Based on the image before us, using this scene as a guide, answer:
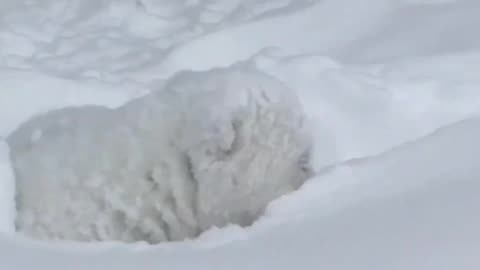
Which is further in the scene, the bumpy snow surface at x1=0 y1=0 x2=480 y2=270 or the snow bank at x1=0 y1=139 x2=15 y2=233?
the snow bank at x1=0 y1=139 x2=15 y2=233

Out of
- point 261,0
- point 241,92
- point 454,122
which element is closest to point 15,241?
point 241,92

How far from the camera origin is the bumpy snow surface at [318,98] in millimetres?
1183

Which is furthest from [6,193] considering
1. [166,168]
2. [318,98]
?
[318,98]

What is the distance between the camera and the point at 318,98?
150 centimetres

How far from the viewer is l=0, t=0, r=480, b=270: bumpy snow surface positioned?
1.18 m

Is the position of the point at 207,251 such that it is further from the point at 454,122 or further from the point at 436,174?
the point at 454,122

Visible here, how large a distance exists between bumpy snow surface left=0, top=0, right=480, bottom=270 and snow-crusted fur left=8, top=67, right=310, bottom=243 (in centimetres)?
3

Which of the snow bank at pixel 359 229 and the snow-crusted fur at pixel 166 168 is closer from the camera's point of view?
the snow bank at pixel 359 229

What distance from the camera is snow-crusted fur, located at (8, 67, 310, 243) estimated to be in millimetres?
1329

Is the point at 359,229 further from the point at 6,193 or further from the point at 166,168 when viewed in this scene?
the point at 6,193

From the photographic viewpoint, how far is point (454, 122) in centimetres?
143

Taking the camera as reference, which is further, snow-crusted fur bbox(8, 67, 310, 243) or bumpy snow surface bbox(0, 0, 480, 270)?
snow-crusted fur bbox(8, 67, 310, 243)

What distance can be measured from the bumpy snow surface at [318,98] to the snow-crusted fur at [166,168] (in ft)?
0.10

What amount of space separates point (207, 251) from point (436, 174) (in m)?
0.34
